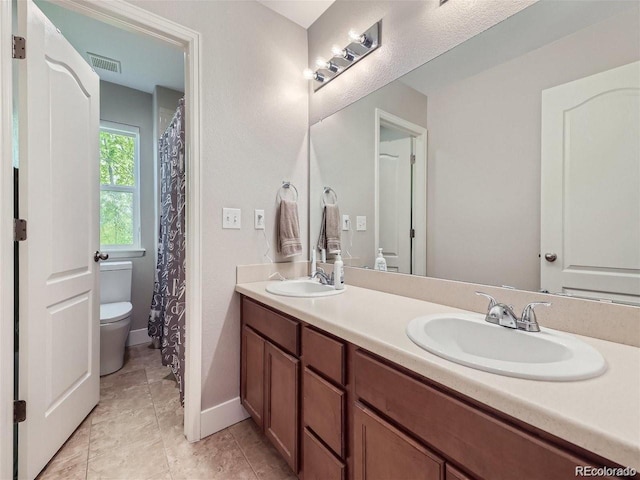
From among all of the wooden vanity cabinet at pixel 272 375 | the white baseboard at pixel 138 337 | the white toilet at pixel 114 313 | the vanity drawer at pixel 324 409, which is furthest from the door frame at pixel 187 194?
the white baseboard at pixel 138 337

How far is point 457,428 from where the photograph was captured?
0.62 metres

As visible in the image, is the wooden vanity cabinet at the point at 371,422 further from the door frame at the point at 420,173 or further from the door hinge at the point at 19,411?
the door hinge at the point at 19,411

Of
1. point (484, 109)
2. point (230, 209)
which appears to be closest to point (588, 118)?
point (484, 109)

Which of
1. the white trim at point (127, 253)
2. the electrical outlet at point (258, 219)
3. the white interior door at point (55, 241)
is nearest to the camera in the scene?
the white interior door at point (55, 241)

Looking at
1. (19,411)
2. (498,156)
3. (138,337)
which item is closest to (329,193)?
(498,156)

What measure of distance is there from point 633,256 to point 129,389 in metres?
2.65

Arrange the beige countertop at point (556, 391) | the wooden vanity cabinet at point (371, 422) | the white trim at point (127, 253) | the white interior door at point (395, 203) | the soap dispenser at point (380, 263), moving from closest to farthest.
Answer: the beige countertop at point (556, 391) → the wooden vanity cabinet at point (371, 422) → the white interior door at point (395, 203) → the soap dispenser at point (380, 263) → the white trim at point (127, 253)

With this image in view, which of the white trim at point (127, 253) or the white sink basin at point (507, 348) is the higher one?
the white trim at point (127, 253)

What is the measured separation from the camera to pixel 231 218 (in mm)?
1637

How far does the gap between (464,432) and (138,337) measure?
3.08 m

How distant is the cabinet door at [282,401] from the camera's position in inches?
45.9

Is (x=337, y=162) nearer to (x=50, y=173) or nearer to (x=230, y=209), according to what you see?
(x=230, y=209)

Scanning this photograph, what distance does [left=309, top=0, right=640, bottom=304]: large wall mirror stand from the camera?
32.2 inches

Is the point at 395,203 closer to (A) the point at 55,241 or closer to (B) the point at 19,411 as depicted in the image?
(A) the point at 55,241
